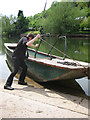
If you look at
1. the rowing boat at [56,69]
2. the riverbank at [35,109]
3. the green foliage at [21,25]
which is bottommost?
the riverbank at [35,109]

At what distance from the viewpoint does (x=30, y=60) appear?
7141 mm

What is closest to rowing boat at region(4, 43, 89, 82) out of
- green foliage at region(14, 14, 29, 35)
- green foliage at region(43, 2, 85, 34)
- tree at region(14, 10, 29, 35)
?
green foliage at region(43, 2, 85, 34)

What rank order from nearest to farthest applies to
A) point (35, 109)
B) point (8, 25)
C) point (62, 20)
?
point (35, 109) → point (62, 20) → point (8, 25)

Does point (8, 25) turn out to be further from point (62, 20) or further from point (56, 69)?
point (56, 69)

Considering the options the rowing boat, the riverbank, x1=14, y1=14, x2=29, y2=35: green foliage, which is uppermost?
x1=14, y1=14, x2=29, y2=35: green foliage

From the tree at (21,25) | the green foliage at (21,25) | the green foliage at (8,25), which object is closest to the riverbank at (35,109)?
the green foliage at (8,25)

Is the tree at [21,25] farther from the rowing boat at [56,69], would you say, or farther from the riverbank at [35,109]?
the riverbank at [35,109]

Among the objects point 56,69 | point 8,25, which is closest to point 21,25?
point 8,25

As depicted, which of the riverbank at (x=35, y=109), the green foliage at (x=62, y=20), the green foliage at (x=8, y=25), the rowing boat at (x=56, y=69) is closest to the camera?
the riverbank at (x=35, y=109)

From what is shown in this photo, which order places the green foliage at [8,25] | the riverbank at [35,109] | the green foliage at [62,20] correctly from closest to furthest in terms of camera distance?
the riverbank at [35,109], the green foliage at [62,20], the green foliage at [8,25]

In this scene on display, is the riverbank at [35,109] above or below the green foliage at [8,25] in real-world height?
below

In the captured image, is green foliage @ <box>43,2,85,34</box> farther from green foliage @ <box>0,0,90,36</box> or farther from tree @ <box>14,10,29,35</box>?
tree @ <box>14,10,29,35</box>

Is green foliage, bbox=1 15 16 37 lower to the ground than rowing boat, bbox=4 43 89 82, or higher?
higher

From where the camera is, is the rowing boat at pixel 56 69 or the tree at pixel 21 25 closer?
the rowing boat at pixel 56 69
